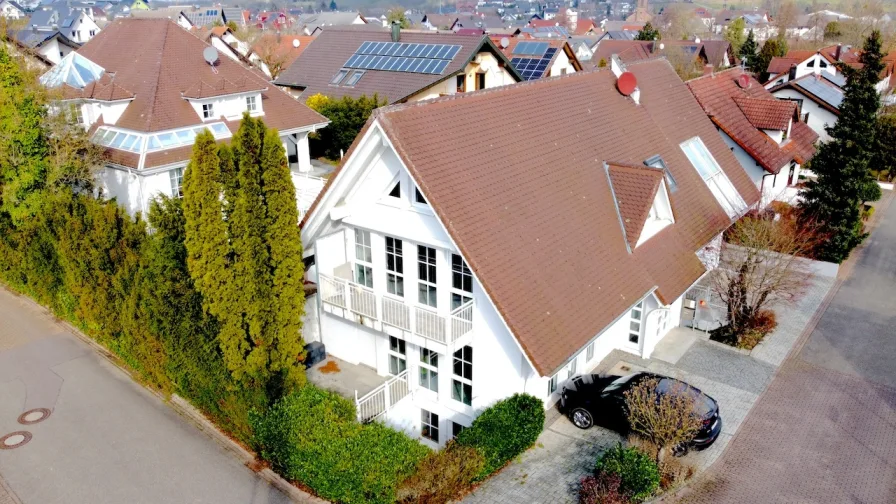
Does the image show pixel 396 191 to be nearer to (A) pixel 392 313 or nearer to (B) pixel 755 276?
(A) pixel 392 313

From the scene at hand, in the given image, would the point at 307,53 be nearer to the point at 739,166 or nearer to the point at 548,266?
the point at 739,166

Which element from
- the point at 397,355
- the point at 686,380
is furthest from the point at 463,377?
the point at 686,380

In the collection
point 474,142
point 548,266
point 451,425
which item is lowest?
point 451,425

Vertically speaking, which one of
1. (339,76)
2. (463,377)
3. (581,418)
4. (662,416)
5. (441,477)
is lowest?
(581,418)

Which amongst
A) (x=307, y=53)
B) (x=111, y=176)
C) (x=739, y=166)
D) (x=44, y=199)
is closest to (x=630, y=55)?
(x=307, y=53)

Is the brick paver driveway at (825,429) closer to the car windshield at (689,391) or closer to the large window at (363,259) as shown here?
the car windshield at (689,391)

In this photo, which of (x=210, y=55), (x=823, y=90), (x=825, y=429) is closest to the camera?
(x=825, y=429)

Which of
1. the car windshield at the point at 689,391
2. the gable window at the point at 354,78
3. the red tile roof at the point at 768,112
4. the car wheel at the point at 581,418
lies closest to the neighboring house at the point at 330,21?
the gable window at the point at 354,78
